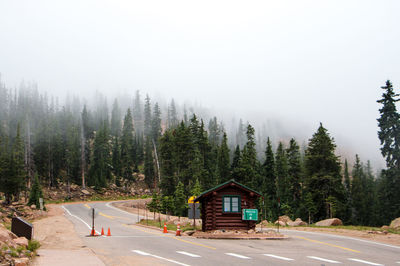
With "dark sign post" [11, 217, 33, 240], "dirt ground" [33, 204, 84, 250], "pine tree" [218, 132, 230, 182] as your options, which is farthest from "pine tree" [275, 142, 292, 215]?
"dark sign post" [11, 217, 33, 240]

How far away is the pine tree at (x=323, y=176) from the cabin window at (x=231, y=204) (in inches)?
1073

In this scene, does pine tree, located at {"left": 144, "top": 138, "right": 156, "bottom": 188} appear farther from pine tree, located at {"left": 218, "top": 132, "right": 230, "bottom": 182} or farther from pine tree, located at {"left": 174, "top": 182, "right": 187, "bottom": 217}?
pine tree, located at {"left": 174, "top": 182, "right": 187, "bottom": 217}

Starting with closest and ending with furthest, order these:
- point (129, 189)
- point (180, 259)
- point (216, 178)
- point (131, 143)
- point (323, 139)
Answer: point (180, 259) → point (323, 139) → point (216, 178) → point (129, 189) → point (131, 143)

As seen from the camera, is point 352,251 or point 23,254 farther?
point 352,251

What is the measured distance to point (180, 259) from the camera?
1373 centimetres

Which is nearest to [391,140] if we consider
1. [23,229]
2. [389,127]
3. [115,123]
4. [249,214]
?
[389,127]

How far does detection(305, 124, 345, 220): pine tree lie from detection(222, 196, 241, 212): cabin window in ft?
89.4

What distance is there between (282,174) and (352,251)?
2279 inches

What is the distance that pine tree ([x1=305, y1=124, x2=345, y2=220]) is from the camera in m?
51.0

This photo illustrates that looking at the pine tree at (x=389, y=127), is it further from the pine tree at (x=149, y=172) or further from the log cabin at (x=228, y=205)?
the pine tree at (x=149, y=172)

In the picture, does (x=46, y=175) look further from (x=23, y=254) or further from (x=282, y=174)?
(x=23, y=254)

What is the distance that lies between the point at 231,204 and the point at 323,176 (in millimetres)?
29173

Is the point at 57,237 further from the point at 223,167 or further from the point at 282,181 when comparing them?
the point at 282,181

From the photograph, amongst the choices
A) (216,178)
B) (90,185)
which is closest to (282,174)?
(216,178)
